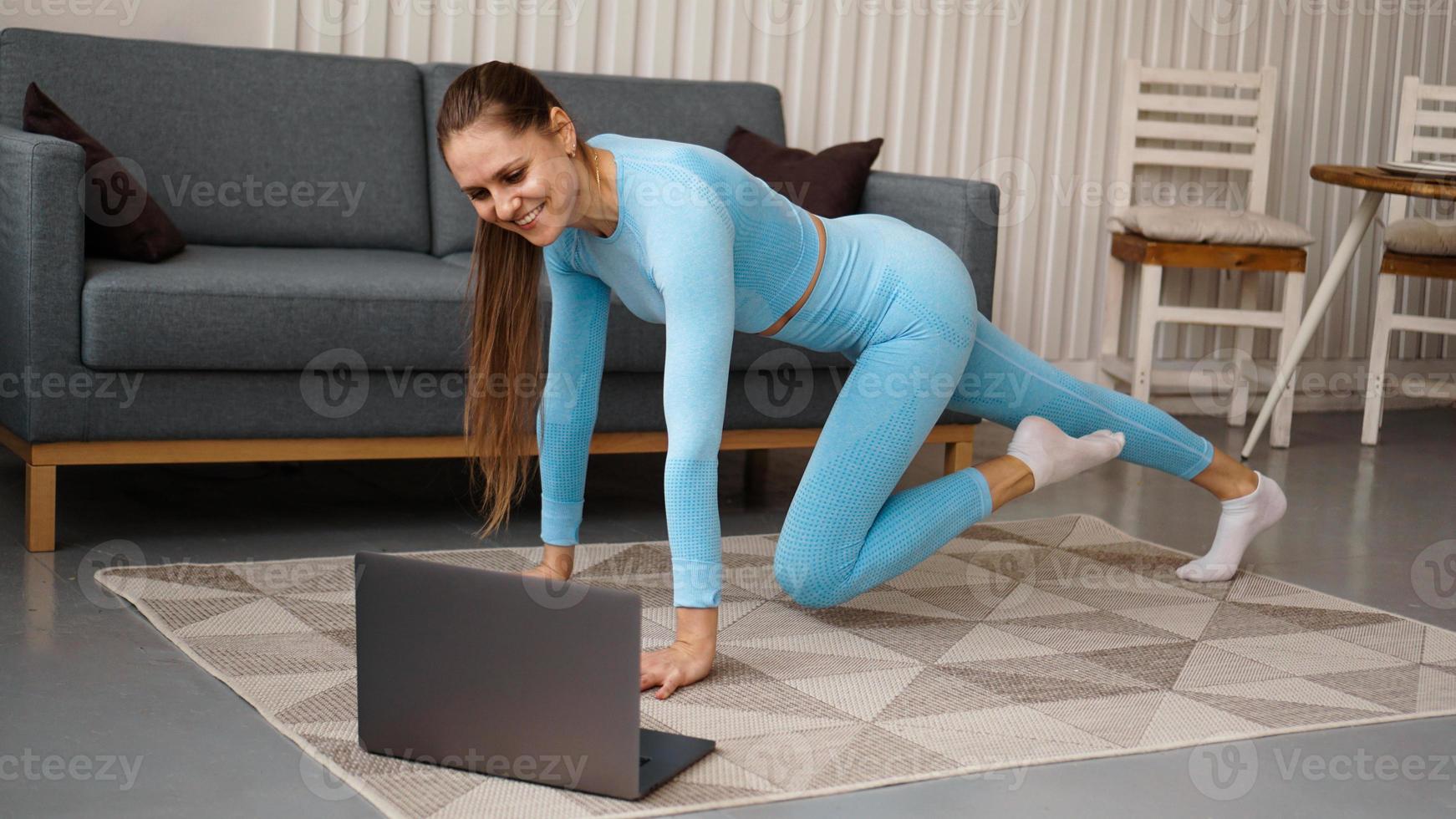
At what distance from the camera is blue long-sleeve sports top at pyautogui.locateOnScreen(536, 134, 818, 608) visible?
1.73 metres

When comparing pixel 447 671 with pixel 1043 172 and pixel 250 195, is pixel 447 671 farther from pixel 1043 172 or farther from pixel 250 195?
pixel 1043 172

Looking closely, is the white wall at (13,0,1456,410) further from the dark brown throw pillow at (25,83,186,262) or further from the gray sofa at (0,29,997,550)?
the dark brown throw pillow at (25,83,186,262)

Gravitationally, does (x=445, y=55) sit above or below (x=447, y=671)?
above

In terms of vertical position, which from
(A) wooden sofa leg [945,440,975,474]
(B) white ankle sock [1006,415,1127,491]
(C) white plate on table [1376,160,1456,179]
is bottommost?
(A) wooden sofa leg [945,440,975,474]

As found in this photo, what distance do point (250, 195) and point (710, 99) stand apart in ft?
3.50

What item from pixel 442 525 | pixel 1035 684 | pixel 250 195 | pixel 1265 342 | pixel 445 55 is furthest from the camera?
pixel 1265 342

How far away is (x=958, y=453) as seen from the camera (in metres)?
→ 3.11

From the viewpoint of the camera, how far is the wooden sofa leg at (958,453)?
311 cm

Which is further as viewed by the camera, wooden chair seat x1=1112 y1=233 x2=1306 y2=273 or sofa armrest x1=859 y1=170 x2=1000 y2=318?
wooden chair seat x1=1112 y1=233 x2=1306 y2=273

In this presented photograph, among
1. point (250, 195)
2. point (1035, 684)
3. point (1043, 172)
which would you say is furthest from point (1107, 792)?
point (1043, 172)

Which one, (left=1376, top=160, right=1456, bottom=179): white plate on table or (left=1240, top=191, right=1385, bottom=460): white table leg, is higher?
(left=1376, top=160, right=1456, bottom=179): white plate on table

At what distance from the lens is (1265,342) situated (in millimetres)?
4672

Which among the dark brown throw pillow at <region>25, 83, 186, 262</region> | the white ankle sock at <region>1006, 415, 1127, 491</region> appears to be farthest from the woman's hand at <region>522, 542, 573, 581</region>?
the dark brown throw pillow at <region>25, 83, 186, 262</region>

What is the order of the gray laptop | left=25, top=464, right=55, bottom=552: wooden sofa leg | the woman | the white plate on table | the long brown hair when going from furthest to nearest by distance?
the white plate on table < left=25, top=464, right=55, bottom=552: wooden sofa leg < the long brown hair < the woman < the gray laptop
